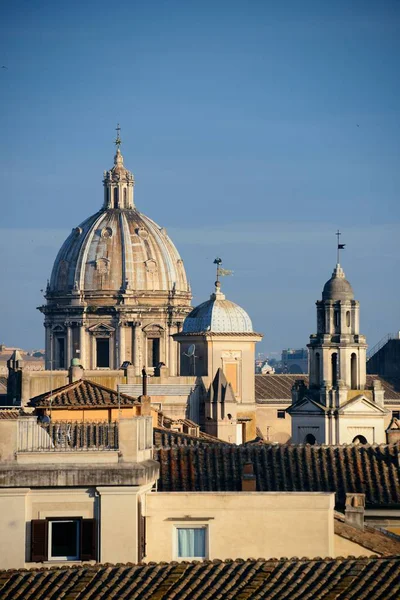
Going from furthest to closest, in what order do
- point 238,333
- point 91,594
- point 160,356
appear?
point 160,356 < point 238,333 < point 91,594

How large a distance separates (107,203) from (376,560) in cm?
12809

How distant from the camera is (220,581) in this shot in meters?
34.0

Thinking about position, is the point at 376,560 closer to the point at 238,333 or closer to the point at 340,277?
the point at 340,277

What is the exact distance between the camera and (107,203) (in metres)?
162

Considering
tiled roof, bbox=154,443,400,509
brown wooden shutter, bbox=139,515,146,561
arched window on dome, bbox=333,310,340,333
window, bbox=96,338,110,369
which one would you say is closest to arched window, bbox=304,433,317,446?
arched window on dome, bbox=333,310,340,333

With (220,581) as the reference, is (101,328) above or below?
above

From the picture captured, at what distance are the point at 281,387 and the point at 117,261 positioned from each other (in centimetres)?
1454

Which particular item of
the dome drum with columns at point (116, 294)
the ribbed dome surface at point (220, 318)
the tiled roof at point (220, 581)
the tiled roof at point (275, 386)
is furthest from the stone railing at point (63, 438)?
the dome drum with columns at point (116, 294)

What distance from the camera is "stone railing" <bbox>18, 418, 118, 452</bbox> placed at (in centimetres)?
3847

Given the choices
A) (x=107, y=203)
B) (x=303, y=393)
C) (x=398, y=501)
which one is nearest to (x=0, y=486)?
(x=398, y=501)

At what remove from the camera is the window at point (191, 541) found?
39594mm

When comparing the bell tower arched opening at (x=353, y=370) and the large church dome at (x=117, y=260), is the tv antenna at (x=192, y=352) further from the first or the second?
the large church dome at (x=117, y=260)

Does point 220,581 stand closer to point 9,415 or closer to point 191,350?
point 9,415

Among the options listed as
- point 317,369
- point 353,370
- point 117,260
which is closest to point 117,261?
point 117,260
